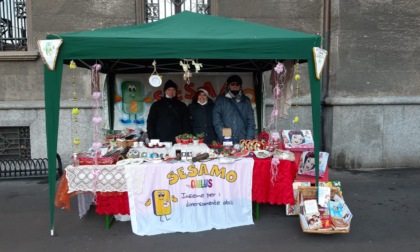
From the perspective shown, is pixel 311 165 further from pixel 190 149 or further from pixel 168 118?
pixel 168 118

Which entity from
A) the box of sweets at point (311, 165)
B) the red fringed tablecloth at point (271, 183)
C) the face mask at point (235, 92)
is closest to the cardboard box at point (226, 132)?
the face mask at point (235, 92)

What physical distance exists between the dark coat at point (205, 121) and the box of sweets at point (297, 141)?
1273 millimetres

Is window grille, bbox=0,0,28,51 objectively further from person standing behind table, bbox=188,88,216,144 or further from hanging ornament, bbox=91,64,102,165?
person standing behind table, bbox=188,88,216,144

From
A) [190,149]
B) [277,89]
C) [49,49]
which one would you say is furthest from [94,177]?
[277,89]

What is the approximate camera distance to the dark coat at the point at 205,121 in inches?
226

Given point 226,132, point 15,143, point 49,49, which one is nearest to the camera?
point 49,49

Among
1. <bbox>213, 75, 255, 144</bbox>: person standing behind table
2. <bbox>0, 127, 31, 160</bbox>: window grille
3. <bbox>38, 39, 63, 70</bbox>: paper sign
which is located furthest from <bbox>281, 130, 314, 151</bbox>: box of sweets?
<bbox>0, 127, 31, 160</bbox>: window grille

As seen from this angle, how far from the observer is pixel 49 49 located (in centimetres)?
368

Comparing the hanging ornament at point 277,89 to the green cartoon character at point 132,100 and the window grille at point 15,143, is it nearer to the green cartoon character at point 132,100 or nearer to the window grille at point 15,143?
the green cartoon character at point 132,100

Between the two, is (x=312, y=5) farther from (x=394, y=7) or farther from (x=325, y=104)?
(x=325, y=104)

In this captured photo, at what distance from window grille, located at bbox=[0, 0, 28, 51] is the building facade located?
2 cm

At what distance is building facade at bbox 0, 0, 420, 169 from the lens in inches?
288

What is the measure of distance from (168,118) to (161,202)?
182 centimetres

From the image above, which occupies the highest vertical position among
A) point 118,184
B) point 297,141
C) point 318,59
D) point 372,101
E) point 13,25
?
point 13,25
